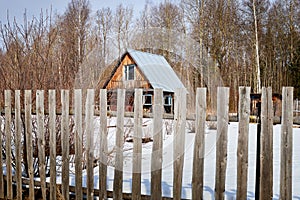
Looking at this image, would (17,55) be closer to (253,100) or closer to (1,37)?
(1,37)

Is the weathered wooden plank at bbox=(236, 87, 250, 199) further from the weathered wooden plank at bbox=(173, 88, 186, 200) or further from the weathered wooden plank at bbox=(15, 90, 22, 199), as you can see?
the weathered wooden plank at bbox=(15, 90, 22, 199)

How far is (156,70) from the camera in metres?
11.7

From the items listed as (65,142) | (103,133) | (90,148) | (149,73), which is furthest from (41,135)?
(149,73)

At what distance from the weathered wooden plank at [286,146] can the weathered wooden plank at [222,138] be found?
0.35 metres

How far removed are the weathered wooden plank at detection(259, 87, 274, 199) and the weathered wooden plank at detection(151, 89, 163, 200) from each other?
2.29 ft

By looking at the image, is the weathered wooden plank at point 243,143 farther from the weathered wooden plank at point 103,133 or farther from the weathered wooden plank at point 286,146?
the weathered wooden plank at point 103,133

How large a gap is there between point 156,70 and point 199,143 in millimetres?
9766

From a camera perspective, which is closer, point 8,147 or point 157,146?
point 157,146

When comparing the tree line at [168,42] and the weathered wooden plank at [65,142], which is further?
the tree line at [168,42]

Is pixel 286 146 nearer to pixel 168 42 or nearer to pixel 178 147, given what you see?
pixel 178 147

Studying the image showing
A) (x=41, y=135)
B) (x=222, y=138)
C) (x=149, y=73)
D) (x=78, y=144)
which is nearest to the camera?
(x=222, y=138)

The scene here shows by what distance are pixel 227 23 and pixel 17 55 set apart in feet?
50.2

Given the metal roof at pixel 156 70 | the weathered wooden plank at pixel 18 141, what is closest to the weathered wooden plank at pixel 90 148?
the weathered wooden plank at pixel 18 141

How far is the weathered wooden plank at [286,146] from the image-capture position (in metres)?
1.80
